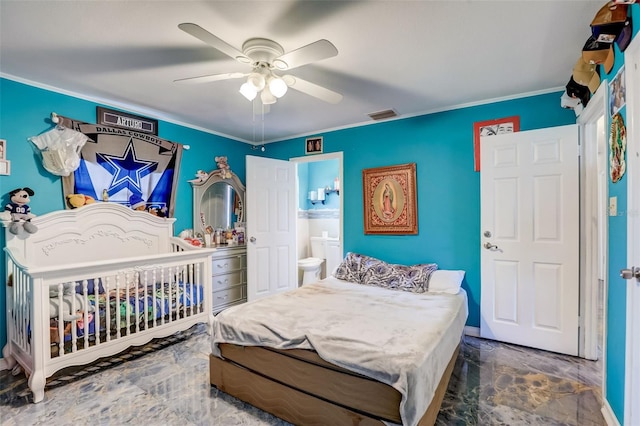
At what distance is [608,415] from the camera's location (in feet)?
5.58

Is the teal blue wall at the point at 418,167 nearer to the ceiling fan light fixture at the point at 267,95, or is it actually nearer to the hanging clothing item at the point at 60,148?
the hanging clothing item at the point at 60,148

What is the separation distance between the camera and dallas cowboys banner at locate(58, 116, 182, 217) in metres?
2.82

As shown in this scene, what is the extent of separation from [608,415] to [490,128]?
235 cm

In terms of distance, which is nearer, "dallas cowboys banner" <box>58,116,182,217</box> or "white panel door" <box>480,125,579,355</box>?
"white panel door" <box>480,125,579,355</box>

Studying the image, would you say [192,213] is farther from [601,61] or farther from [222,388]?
[601,61]

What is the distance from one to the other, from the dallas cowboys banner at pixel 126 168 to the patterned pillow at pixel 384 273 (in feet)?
7.02

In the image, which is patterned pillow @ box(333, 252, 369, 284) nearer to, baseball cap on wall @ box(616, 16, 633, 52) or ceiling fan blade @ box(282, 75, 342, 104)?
ceiling fan blade @ box(282, 75, 342, 104)

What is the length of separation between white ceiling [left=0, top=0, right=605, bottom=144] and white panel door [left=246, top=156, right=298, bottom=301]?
1.07m

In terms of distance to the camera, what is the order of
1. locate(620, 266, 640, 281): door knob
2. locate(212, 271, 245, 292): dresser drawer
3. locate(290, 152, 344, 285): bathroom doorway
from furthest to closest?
locate(290, 152, 344, 285): bathroom doorway, locate(212, 271, 245, 292): dresser drawer, locate(620, 266, 640, 281): door knob

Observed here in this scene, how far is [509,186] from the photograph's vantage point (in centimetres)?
278

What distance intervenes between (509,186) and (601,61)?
3.88 feet

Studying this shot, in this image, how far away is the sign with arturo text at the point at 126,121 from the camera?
293cm

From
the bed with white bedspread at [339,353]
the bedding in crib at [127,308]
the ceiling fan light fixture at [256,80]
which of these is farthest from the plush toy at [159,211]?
the ceiling fan light fixture at [256,80]

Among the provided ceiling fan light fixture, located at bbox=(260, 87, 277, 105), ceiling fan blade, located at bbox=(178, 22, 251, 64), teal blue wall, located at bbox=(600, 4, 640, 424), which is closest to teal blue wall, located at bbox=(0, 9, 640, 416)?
teal blue wall, located at bbox=(600, 4, 640, 424)
